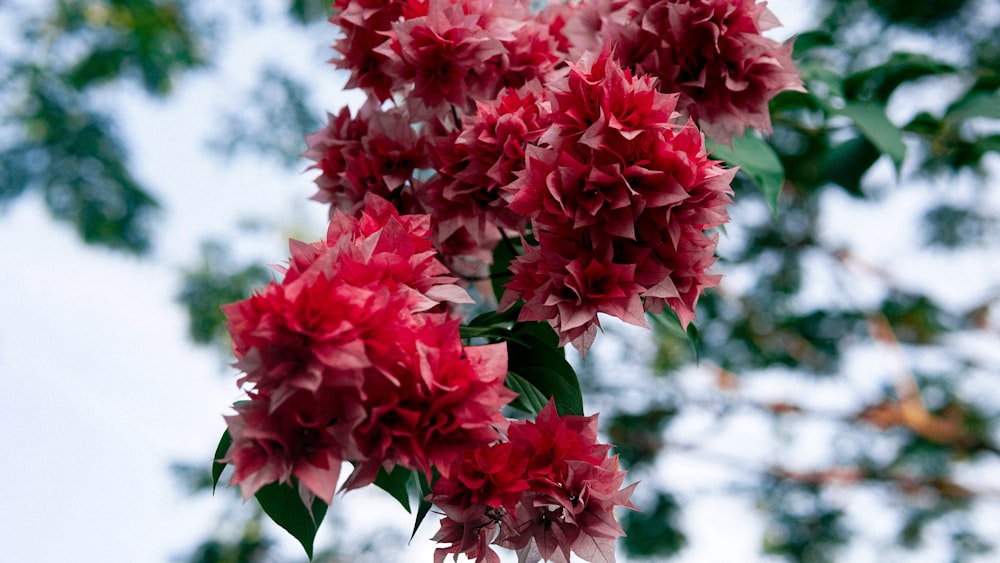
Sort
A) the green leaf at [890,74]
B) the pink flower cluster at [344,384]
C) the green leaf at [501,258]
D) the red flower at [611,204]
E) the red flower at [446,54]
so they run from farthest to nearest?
the green leaf at [890,74], the green leaf at [501,258], the red flower at [446,54], the red flower at [611,204], the pink flower cluster at [344,384]

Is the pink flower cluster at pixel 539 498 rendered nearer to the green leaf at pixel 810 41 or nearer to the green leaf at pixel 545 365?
the green leaf at pixel 545 365

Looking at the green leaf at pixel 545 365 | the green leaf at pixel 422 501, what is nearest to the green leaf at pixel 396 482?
the green leaf at pixel 422 501

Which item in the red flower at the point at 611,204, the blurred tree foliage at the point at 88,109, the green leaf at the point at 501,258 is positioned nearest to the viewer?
the red flower at the point at 611,204

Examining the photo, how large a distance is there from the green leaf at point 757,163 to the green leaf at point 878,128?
0.35 ft

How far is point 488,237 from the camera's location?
26.9 inches

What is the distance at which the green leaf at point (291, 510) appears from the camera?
0.50m

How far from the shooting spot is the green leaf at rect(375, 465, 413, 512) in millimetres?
502

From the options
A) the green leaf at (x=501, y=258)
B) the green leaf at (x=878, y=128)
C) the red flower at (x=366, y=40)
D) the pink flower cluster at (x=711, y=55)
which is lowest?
the green leaf at (x=878, y=128)

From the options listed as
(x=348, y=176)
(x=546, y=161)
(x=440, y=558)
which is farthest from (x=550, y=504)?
(x=348, y=176)

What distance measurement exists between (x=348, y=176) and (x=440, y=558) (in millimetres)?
312

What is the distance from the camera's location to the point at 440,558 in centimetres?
49

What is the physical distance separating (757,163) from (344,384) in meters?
0.55

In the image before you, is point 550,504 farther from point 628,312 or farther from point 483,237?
point 483,237

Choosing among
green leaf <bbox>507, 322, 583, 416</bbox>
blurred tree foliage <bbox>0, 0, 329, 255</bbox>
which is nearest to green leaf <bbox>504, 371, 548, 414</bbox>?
green leaf <bbox>507, 322, 583, 416</bbox>
